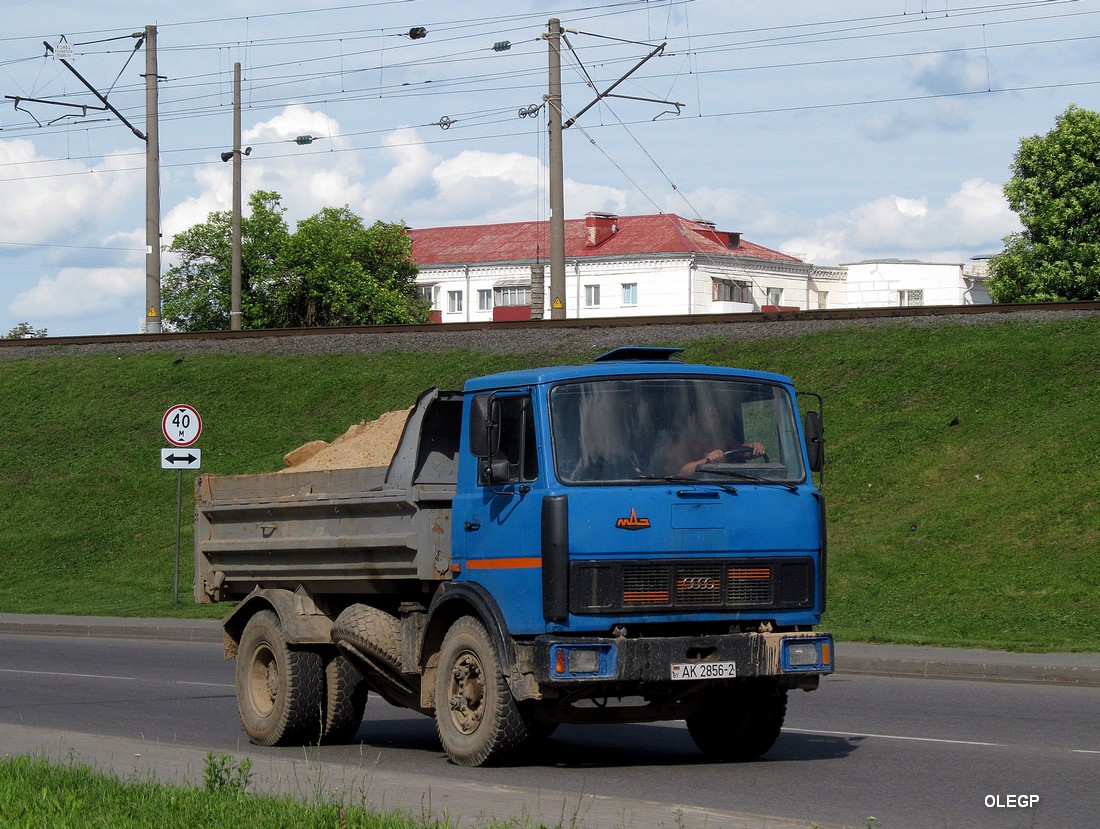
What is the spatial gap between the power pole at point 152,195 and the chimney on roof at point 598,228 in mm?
57080

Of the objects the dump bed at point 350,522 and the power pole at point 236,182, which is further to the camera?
the power pole at point 236,182

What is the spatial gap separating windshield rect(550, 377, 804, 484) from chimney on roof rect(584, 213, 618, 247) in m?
87.3

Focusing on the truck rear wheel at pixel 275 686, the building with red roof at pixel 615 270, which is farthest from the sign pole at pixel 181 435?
the building with red roof at pixel 615 270

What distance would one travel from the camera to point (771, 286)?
329 feet

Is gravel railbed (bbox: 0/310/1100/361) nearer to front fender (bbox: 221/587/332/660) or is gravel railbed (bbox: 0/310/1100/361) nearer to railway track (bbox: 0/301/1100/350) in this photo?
railway track (bbox: 0/301/1100/350)

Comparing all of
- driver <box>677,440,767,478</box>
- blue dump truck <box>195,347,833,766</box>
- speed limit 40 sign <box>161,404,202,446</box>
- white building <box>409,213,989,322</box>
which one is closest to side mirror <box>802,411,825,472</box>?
blue dump truck <box>195,347,833,766</box>

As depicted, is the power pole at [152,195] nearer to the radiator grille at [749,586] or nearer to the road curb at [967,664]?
the road curb at [967,664]

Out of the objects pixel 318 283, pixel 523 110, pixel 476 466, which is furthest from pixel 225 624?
pixel 318 283

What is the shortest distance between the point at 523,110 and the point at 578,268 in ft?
191

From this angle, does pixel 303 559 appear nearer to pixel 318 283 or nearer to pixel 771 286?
pixel 318 283

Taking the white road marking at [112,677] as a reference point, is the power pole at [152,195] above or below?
above

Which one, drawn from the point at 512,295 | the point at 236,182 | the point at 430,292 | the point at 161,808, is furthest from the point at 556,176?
the point at 430,292

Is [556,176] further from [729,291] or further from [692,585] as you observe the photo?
[729,291]

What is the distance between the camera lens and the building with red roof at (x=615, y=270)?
93438 mm
